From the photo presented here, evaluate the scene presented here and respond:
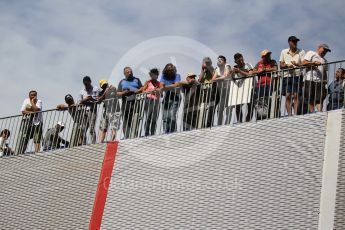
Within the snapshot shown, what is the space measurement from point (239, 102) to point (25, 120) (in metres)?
6.95

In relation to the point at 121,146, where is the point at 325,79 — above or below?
above

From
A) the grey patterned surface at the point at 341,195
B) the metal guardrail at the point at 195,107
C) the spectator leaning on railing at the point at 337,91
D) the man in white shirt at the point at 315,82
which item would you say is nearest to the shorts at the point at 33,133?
the metal guardrail at the point at 195,107

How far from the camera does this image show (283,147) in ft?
53.6

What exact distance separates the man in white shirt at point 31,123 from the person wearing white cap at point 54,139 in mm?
269

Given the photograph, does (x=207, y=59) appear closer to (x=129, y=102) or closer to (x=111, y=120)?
(x=129, y=102)

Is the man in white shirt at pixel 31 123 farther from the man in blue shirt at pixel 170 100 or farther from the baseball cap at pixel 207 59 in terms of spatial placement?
the baseball cap at pixel 207 59

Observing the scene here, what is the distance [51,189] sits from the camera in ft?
66.2

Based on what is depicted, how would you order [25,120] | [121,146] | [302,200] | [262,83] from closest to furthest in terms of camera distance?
[302,200] → [262,83] → [121,146] → [25,120]

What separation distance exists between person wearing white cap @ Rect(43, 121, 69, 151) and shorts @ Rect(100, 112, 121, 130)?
1492mm

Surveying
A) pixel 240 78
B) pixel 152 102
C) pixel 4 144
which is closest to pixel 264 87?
pixel 240 78

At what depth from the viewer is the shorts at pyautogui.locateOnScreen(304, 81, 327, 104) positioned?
16.4 m

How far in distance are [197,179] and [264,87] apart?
2.54 meters

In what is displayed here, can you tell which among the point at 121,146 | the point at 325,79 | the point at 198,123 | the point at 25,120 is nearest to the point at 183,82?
the point at 198,123

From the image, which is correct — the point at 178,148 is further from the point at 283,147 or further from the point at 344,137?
the point at 344,137
